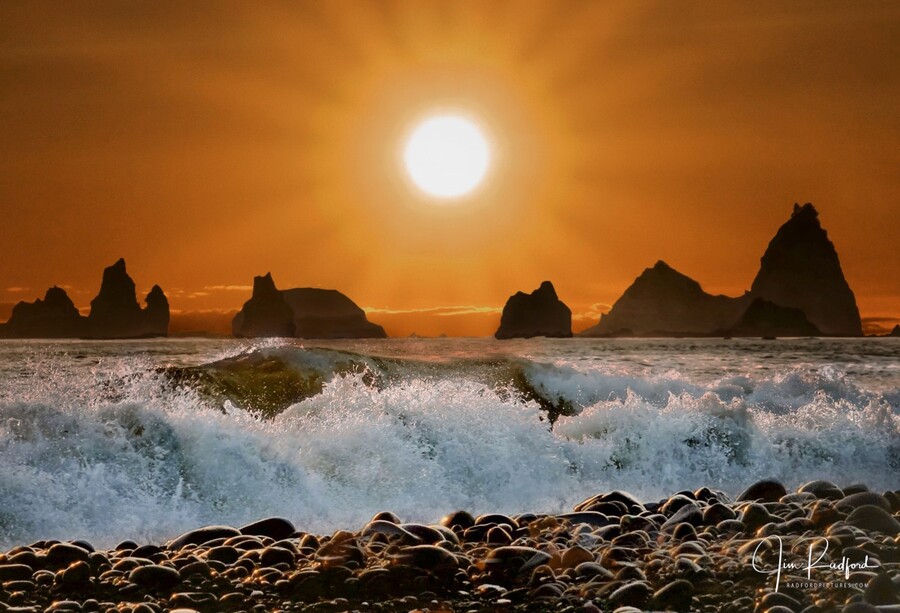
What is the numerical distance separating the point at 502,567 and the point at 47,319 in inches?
1819

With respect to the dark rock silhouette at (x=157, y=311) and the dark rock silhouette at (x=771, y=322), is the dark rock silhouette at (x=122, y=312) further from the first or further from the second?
the dark rock silhouette at (x=771, y=322)

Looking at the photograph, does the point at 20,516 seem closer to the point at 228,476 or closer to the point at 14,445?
the point at 14,445

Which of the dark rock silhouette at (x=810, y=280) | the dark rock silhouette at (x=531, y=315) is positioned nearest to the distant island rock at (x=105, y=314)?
the dark rock silhouette at (x=531, y=315)

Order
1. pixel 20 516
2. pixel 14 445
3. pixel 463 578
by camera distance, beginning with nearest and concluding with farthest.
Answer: pixel 463 578, pixel 20 516, pixel 14 445

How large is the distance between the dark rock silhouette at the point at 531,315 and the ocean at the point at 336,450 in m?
53.2

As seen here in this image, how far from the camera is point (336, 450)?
12.0 meters

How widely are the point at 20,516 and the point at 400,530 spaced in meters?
5.00

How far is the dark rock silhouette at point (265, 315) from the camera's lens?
5828cm

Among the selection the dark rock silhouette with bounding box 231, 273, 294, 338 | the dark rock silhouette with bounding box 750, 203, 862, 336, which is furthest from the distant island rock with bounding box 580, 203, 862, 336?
the dark rock silhouette with bounding box 231, 273, 294, 338

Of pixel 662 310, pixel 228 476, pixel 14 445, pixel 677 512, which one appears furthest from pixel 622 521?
pixel 662 310

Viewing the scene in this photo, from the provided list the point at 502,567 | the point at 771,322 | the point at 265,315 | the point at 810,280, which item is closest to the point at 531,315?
the point at 265,315

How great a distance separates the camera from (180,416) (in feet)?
39.1

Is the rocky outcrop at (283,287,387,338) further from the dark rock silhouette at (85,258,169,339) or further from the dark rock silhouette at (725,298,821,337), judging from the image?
the dark rock silhouette at (725,298,821,337)

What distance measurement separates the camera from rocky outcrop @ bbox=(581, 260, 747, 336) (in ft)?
268
